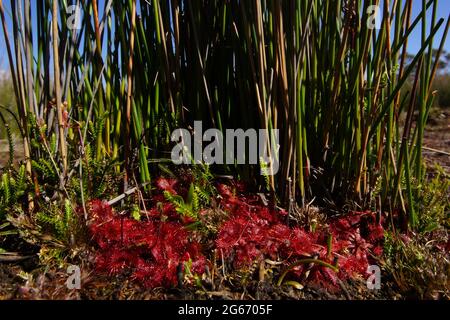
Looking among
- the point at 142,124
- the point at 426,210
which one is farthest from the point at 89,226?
the point at 426,210

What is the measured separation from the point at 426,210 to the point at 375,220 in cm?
19

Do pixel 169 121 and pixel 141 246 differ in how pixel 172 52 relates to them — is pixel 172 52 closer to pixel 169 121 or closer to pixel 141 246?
pixel 169 121

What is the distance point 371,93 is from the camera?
109 cm

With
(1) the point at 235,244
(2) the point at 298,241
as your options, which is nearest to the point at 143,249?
(1) the point at 235,244

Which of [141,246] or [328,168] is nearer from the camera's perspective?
[141,246]

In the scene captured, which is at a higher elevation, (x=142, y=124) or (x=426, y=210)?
(x=142, y=124)

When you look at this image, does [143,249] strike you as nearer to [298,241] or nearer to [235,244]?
[235,244]
